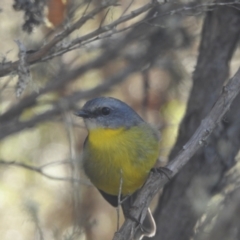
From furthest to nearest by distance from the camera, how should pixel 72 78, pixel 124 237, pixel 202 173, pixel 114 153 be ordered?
1. pixel 72 78
2. pixel 202 173
3. pixel 114 153
4. pixel 124 237

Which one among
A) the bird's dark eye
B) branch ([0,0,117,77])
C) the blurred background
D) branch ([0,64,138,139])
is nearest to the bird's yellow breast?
the bird's dark eye

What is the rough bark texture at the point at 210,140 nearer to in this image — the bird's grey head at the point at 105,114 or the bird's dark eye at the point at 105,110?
the bird's grey head at the point at 105,114

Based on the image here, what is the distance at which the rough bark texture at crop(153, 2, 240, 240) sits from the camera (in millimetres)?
5398

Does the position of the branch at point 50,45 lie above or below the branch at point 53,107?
above

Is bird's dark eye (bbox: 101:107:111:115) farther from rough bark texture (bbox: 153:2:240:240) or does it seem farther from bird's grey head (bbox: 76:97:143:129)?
rough bark texture (bbox: 153:2:240:240)

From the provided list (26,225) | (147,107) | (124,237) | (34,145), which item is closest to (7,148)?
(34,145)

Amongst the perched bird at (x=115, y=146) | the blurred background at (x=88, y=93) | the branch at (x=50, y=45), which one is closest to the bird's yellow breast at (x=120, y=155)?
the perched bird at (x=115, y=146)

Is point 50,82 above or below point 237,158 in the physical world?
above

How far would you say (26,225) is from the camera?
7.08 meters

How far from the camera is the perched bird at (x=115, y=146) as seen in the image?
491 centimetres

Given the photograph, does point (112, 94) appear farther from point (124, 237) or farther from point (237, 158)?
point (124, 237)

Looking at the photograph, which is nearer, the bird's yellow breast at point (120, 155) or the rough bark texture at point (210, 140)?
the bird's yellow breast at point (120, 155)

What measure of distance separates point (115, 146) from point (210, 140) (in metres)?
0.88

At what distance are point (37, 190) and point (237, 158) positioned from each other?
2.48 meters
